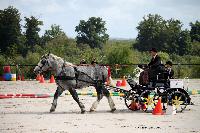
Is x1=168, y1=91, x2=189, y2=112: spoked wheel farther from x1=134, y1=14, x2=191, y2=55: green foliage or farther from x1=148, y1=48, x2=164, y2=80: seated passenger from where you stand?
x1=134, y1=14, x2=191, y2=55: green foliage

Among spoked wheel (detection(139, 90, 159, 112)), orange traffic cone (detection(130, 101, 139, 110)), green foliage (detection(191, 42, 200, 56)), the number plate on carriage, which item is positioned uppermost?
green foliage (detection(191, 42, 200, 56))

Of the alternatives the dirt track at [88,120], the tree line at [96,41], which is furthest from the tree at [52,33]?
the dirt track at [88,120]

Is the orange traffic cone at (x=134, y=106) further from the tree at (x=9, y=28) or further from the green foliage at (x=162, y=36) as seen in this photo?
the green foliage at (x=162, y=36)

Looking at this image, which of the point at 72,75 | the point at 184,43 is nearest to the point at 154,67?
the point at 72,75

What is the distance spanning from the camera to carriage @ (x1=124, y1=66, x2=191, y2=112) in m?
16.6

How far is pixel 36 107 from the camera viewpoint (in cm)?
1872

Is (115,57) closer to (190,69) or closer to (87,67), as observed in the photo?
(190,69)

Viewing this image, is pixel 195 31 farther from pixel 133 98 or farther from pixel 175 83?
pixel 175 83

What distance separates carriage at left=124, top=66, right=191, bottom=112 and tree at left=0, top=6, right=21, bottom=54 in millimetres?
53935

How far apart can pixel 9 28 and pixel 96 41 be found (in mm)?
18952

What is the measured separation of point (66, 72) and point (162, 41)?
252 ft

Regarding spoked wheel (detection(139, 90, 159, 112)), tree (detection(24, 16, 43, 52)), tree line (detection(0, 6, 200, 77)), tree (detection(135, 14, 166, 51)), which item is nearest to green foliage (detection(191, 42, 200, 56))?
tree line (detection(0, 6, 200, 77))

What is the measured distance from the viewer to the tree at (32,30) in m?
75.4

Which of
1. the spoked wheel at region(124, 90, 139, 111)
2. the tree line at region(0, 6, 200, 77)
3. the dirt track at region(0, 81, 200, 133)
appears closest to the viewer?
the dirt track at region(0, 81, 200, 133)
